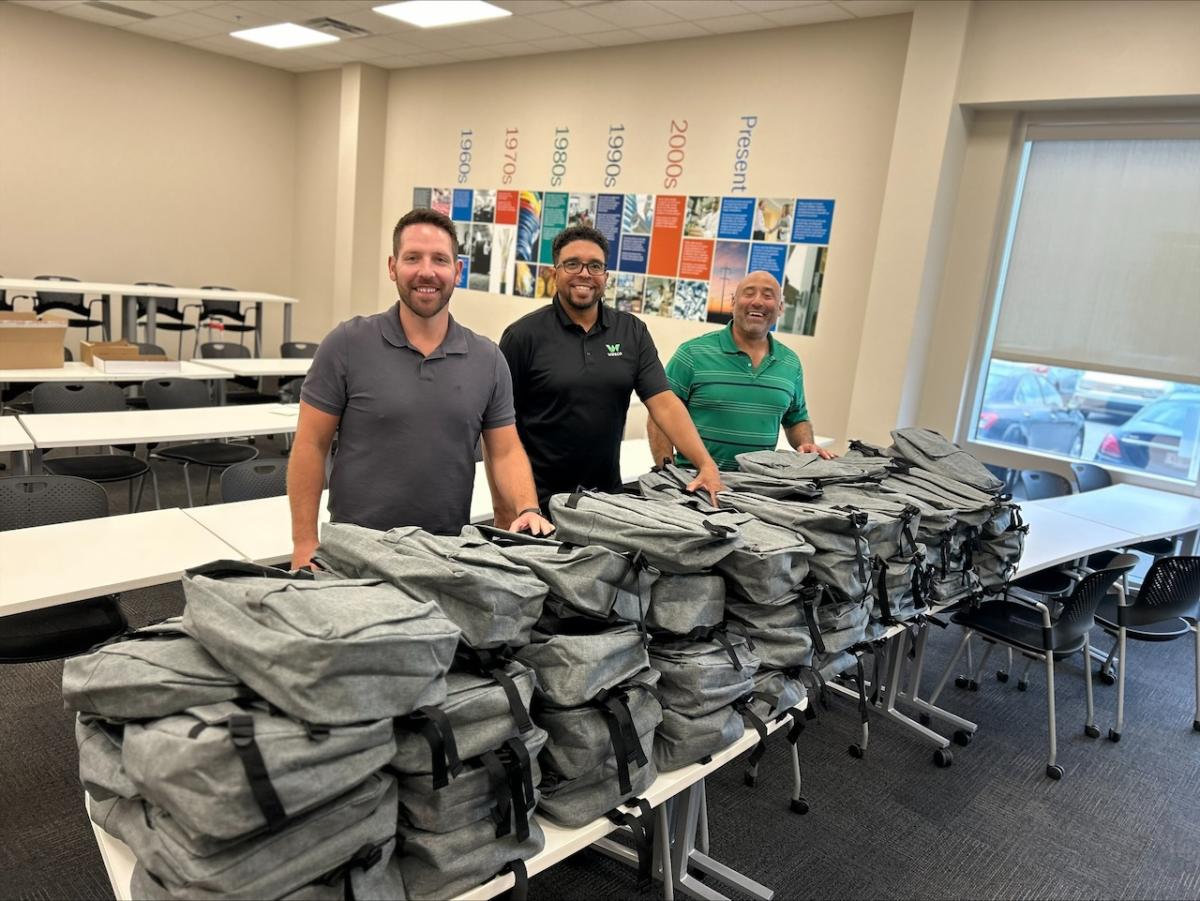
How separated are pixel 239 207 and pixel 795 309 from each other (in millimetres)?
6773

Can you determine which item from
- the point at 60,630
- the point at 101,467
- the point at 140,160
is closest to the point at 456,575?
the point at 60,630

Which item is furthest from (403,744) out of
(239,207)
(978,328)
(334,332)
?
(239,207)

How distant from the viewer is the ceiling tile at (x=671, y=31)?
589 centimetres

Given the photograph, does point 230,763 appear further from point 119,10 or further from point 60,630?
point 119,10

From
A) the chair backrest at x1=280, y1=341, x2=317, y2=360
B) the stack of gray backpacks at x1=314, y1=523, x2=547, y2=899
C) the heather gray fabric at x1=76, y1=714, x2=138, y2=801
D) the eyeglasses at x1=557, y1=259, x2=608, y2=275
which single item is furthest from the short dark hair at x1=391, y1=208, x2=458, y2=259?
the chair backrest at x1=280, y1=341, x2=317, y2=360

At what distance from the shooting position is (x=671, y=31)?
19.8 ft

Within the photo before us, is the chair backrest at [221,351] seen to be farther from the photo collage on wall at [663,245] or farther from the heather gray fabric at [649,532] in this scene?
the heather gray fabric at [649,532]

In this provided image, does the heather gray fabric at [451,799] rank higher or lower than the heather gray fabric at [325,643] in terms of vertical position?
lower

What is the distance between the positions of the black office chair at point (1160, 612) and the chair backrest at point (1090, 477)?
1.34 meters

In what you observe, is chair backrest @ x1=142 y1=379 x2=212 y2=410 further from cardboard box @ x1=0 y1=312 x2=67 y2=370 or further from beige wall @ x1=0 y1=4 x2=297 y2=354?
beige wall @ x1=0 y1=4 x2=297 y2=354

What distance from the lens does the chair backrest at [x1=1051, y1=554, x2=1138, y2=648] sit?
9.65ft

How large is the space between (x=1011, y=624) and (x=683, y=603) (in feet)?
6.95

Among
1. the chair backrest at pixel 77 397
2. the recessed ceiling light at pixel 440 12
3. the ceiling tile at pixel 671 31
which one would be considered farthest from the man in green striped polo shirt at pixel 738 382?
the recessed ceiling light at pixel 440 12

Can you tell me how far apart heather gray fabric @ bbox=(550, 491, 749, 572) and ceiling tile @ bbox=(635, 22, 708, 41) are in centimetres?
518
